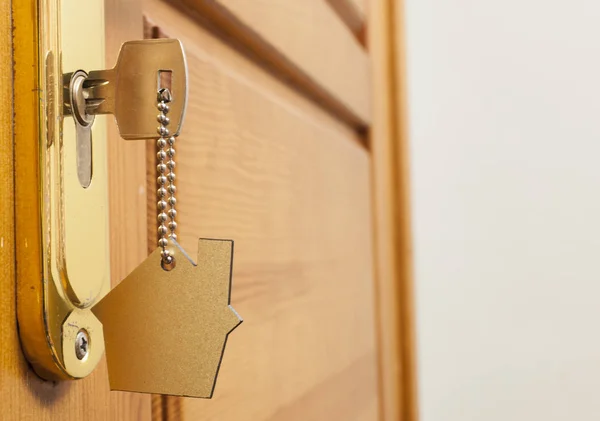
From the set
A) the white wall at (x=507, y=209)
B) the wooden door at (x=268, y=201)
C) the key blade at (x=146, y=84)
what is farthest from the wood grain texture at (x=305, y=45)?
the white wall at (x=507, y=209)

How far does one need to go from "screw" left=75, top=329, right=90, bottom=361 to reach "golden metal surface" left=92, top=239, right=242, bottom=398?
0.06 feet

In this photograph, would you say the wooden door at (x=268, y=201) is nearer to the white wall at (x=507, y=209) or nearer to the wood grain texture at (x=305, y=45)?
the wood grain texture at (x=305, y=45)

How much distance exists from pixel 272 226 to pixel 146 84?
0.80ft

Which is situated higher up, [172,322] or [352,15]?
[352,15]

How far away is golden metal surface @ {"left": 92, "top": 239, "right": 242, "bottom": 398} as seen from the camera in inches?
8.5

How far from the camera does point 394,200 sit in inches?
39.1

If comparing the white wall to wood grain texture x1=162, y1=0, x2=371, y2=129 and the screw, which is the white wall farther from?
the screw

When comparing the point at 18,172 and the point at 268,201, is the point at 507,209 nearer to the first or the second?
the point at 268,201

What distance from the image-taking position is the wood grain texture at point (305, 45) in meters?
0.42

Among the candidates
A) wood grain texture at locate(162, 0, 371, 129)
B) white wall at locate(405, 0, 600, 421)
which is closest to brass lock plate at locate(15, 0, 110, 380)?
wood grain texture at locate(162, 0, 371, 129)

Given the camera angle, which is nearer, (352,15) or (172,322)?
(172,322)

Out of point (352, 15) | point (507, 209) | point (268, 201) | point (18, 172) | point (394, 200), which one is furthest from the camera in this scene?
point (507, 209)

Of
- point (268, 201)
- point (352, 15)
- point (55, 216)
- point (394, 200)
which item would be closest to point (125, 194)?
point (55, 216)

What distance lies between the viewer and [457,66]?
117 cm
